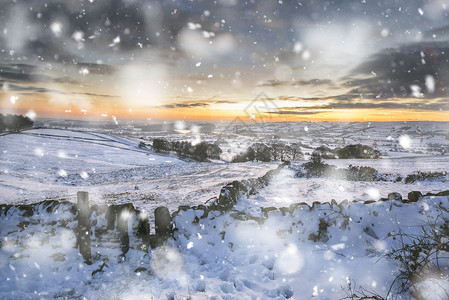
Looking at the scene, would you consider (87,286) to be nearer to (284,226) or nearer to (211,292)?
(211,292)

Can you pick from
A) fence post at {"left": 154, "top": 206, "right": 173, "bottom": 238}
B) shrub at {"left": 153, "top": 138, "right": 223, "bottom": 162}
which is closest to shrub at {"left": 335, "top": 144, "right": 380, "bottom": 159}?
shrub at {"left": 153, "top": 138, "right": 223, "bottom": 162}

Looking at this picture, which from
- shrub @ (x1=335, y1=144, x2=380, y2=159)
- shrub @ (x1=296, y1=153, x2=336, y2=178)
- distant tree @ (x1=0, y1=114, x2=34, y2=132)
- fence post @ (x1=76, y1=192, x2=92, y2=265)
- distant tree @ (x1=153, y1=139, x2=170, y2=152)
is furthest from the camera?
distant tree @ (x1=0, y1=114, x2=34, y2=132)

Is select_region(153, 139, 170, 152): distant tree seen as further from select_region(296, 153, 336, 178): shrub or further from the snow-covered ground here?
the snow-covered ground

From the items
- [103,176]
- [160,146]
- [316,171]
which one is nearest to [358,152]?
[316,171]

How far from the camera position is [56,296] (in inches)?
152

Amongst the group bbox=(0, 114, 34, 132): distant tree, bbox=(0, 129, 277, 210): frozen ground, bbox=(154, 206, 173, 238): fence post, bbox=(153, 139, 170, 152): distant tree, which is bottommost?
bbox=(0, 129, 277, 210): frozen ground

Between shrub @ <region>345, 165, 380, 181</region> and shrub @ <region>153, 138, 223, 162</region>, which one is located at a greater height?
shrub @ <region>153, 138, 223, 162</region>

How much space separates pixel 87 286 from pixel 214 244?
237cm

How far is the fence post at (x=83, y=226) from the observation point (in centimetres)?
463

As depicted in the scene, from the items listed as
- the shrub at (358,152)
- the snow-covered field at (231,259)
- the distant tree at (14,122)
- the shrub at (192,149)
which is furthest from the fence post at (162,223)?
the distant tree at (14,122)

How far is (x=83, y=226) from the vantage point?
4688 mm

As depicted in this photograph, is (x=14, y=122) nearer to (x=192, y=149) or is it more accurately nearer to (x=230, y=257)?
(x=192, y=149)

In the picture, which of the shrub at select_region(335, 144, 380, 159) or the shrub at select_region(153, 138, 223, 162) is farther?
the shrub at select_region(153, 138, 223, 162)

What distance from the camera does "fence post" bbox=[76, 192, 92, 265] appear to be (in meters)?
4.63
